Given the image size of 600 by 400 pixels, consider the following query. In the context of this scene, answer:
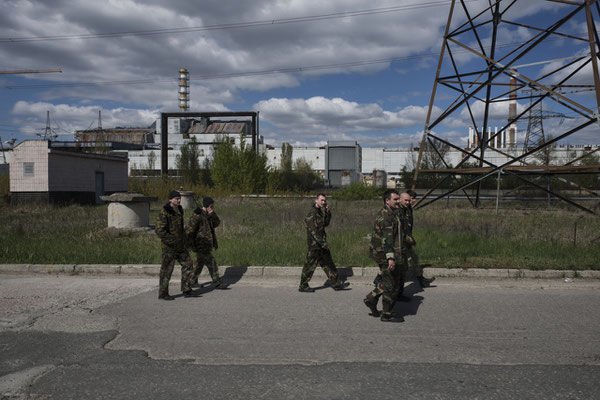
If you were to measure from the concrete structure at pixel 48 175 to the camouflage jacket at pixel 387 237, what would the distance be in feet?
75.6

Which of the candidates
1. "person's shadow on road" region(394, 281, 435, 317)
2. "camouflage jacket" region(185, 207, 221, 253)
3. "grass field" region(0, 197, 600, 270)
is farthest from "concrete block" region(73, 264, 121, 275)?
"person's shadow on road" region(394, 281, 435, 317)

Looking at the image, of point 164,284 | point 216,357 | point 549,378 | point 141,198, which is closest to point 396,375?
point 549,378

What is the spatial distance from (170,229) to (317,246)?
2.33 meters

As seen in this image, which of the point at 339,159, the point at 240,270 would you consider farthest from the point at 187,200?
the point at 339,159

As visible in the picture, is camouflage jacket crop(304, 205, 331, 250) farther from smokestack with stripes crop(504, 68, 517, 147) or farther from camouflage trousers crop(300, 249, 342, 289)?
smokestack with stripes crop(504, 68, 517, 147)

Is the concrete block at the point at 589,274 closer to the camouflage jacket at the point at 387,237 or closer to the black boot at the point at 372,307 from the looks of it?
the camouflage jacket at the point at 387,237

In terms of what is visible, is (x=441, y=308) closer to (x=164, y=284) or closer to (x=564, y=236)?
(x=164, y=284)

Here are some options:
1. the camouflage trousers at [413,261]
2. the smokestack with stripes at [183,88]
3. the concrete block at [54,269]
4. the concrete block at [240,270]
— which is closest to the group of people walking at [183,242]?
the concrete block at [240,270]

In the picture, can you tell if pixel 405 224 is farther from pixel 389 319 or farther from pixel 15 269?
pixel 15 269

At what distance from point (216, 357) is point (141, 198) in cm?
1010

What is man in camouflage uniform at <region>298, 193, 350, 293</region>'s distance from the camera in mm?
6984

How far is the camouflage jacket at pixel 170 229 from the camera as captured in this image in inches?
259

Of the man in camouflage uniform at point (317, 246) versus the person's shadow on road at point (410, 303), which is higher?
the man in camouflage uniform at point (317, 246)

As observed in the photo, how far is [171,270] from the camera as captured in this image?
6699 millimetres
